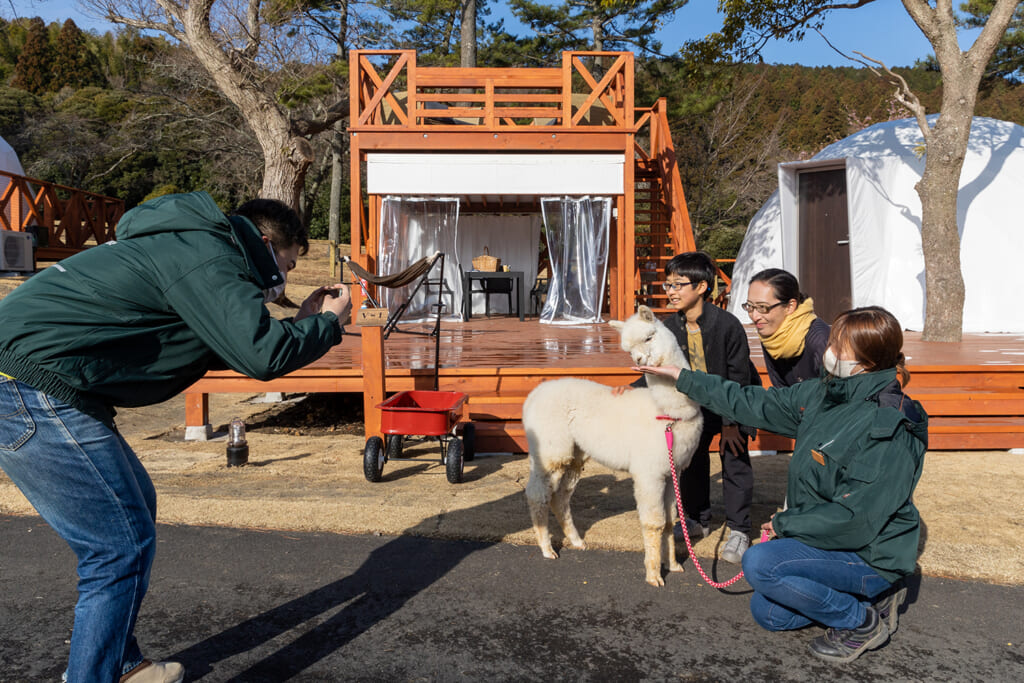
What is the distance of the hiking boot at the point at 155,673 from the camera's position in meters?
2.52

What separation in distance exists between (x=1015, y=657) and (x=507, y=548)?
7.89 ft

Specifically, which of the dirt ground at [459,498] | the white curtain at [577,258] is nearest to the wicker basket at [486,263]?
the white curtain at [577,258]

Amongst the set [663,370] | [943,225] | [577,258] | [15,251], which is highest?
[943,225]

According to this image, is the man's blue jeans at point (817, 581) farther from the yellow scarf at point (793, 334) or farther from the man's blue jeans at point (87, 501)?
the man's blue jeans at point (87, 501)

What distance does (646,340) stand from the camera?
11.2ft

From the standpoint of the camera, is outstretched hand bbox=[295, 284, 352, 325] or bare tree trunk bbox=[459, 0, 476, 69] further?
bare tree trunk bbox=[459, 0, 476, 69]

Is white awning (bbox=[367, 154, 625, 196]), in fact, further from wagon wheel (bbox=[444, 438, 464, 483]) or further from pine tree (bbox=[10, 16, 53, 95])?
pine tree (bbox=[10, 16, 53, 95])

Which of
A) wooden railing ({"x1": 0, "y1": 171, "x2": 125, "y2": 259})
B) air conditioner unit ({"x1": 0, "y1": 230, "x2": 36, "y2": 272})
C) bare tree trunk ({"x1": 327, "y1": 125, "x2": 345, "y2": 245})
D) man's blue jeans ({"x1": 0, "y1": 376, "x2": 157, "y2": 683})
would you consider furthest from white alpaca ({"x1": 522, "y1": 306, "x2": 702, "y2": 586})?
bare tree trunk ({"x1": 327, "y1": 125, "x2": 345, "y2": 245})

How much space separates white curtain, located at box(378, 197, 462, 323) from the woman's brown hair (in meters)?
10.7

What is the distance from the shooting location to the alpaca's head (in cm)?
340

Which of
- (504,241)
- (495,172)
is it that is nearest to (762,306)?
(495,172)

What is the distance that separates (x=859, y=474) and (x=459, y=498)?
2.95 m

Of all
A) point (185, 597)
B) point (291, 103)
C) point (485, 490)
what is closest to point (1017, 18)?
point (291, 103)

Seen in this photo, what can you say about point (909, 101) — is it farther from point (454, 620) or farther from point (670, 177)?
point (454, 620)
